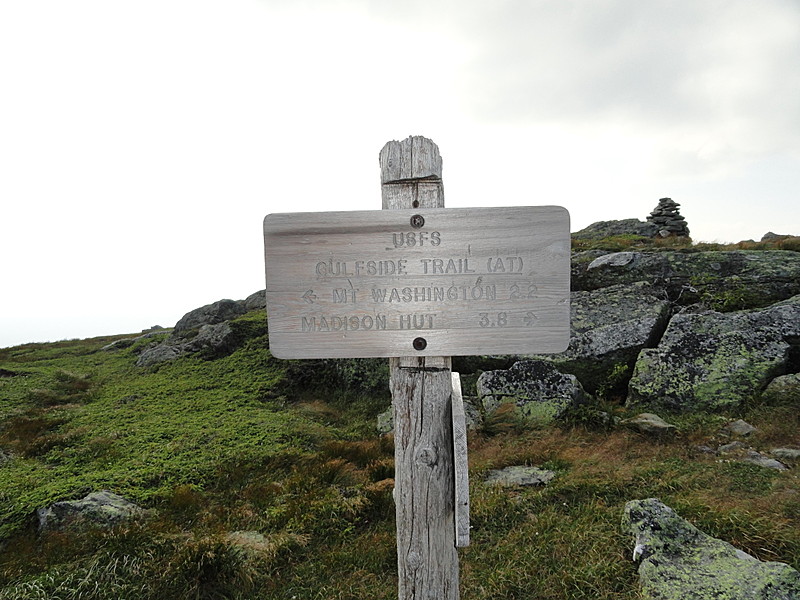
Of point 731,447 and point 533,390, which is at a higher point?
point 533,390

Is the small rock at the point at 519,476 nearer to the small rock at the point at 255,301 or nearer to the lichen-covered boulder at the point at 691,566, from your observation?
the lichen-covered boulder at the point at 691,566

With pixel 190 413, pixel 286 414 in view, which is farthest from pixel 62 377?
pixel 286 414

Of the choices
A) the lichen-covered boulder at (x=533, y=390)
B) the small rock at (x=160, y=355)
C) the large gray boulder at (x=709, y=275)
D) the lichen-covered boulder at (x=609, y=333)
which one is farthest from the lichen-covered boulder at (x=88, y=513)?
the large gray boulder at (x=709, y=275)

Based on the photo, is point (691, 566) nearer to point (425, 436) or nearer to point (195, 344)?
point (425, 436)

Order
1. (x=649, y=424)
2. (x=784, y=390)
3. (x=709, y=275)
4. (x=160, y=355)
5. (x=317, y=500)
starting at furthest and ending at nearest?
(x=160, y=355) < (x=709, y=275) < (x=784, y=390) < (x=649, y=424) < (x=317, y=500)

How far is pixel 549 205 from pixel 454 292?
83cm

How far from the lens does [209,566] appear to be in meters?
4.52

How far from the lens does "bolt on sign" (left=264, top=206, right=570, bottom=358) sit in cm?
291

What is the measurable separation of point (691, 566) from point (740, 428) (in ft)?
13.9

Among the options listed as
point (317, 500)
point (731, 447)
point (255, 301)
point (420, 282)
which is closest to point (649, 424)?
point (731, 447)

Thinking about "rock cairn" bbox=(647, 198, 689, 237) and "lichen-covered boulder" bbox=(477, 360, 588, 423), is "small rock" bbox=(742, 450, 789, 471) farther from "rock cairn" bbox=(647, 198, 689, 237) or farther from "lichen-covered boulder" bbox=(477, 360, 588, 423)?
"rock cairn" bbox=(647, 198, 689, 237)

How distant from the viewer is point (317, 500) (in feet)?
19.4

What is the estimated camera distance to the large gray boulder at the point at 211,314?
20.1 metres

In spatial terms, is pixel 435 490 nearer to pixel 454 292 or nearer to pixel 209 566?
pixel 454 292
